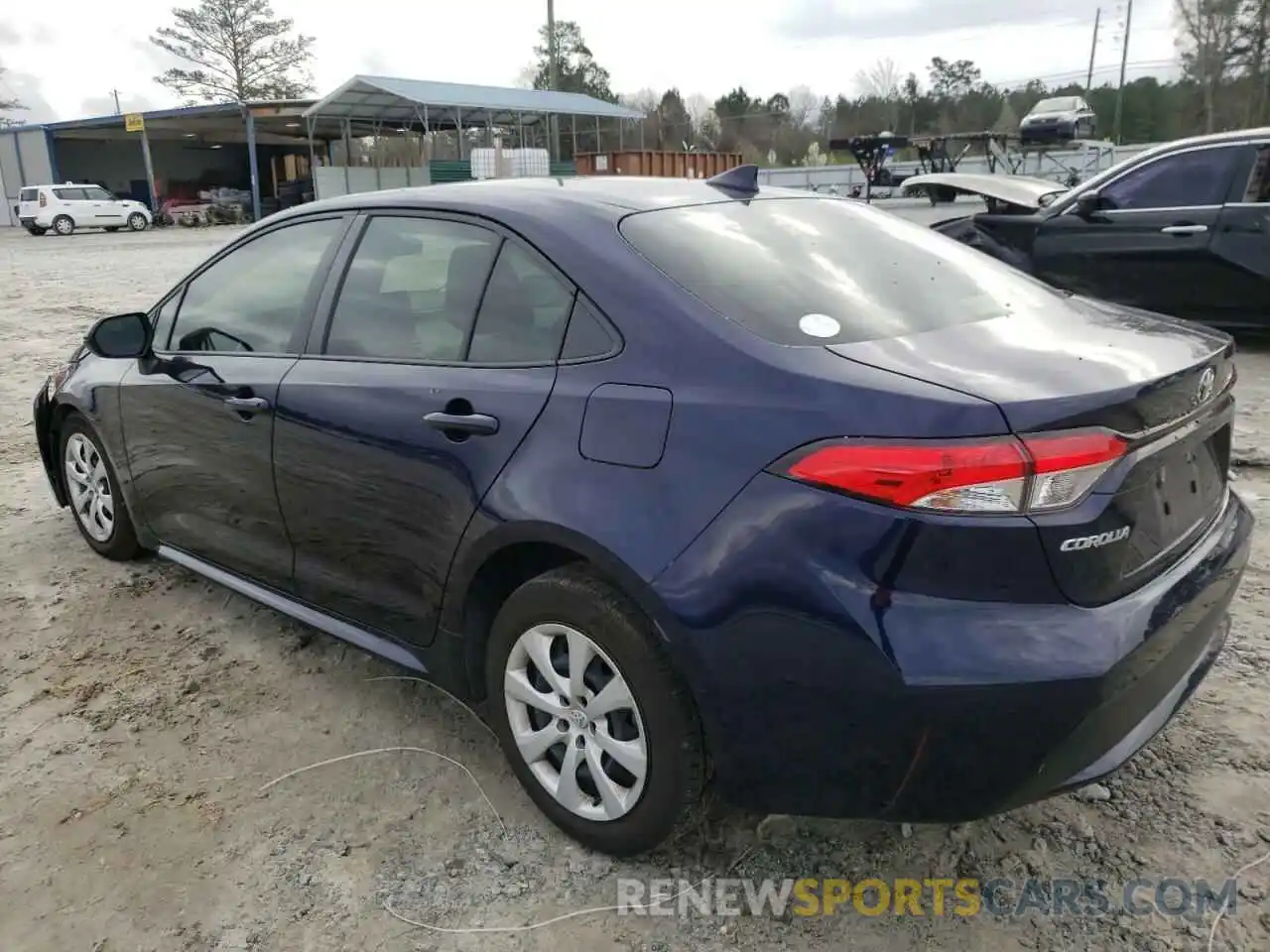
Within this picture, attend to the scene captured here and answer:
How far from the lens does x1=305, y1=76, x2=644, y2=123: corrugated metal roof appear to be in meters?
30.9

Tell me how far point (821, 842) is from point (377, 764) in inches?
49.3

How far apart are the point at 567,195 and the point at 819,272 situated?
72 cm

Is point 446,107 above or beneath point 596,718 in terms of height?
above

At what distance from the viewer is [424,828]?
2.55 m

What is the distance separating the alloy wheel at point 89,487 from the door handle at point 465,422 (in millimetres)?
2263

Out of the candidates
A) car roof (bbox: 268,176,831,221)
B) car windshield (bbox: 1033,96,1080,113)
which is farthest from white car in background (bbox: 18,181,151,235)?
car roof (bbox: 268,176,831,221)

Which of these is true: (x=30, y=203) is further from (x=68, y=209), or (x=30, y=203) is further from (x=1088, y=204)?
(x=1088, y=204)

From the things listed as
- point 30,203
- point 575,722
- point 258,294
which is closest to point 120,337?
point 258,294

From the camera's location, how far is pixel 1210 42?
146ft

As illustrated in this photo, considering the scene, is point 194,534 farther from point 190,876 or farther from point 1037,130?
point 1037,130

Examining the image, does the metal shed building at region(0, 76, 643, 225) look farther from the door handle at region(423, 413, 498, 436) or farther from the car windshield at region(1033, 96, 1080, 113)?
the door handle at region(423, 413, 498, 436)

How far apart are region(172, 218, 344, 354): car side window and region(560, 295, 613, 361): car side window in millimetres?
1110

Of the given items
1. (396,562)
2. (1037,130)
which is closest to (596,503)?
(396,562)

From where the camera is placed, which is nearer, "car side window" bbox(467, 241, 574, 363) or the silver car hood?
"car side window" bbox(467, 241, 574, 363)
